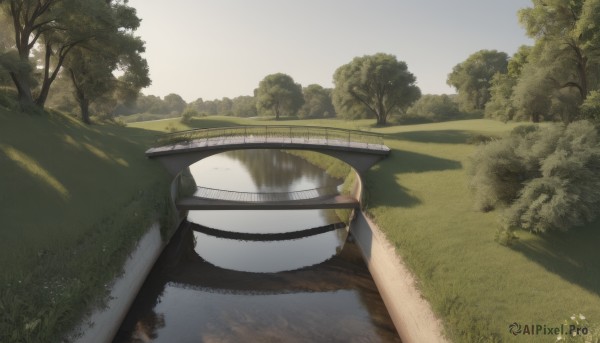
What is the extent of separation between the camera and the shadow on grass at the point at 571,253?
696 inches

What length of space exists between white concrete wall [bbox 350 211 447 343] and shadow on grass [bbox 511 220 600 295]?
6.78 meters

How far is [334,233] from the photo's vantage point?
110ft

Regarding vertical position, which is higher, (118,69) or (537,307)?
(118,69)

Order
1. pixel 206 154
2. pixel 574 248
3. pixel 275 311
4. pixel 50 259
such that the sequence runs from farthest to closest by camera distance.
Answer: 1. pixel 206 154
2. pixel 275 311
3. pixel 574 248
4. pixel 50 259

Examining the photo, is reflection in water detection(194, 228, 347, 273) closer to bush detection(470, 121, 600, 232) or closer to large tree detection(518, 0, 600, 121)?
bush detection(470, 121, 600, 232)

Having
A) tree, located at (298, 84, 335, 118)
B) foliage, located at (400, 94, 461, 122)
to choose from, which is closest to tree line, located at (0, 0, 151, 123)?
foliage, located at (400, 94, 461, 122)

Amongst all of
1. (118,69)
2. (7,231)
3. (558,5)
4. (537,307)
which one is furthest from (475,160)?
(118,69)

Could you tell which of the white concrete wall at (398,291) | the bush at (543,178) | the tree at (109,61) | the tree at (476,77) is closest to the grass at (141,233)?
the white concrete wall at (398,291)

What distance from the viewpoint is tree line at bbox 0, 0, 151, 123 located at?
113 feet

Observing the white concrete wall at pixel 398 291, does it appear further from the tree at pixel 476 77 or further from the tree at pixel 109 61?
the tree at pixel 476 77

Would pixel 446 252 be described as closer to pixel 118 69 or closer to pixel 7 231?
pixel 7 231

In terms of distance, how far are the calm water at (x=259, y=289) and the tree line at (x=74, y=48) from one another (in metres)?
21.6

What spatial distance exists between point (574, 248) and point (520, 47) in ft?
104

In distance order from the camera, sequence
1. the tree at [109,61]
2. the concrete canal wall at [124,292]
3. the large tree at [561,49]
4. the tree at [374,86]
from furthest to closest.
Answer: the tree at [374,86] → the tree at [109,61] → the large tree at [561,49] → the concrete canal wall at [124,292]
